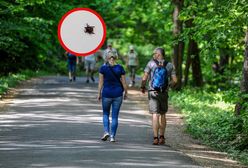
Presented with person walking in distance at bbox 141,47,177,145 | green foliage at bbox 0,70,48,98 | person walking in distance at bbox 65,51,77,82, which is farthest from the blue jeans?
person walking in distance at bbox 65,51,77,82

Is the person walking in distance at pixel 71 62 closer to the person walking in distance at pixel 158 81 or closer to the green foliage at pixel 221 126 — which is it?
the green foliage at pixel 221 126

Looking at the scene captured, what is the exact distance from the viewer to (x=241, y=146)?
14.5 m

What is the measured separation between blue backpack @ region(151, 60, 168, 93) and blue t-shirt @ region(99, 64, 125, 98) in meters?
0.70

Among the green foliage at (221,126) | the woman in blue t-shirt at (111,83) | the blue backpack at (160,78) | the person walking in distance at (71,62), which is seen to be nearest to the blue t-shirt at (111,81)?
the woman in blue t-shirt at (111,83)

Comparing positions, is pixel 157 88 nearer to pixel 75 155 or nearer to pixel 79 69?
pixel 75 155

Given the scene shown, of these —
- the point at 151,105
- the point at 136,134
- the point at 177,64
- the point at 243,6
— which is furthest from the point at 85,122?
the point at 177,64

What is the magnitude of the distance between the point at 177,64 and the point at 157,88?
1432 cm

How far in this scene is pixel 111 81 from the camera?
45.0 ft

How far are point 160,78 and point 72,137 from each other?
2.34 metres

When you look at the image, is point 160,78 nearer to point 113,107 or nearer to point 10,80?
point 113,107

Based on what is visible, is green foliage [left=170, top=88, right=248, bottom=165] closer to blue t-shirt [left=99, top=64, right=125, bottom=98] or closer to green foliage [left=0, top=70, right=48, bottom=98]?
blue t-shirt [left=99, top=64, right=125, bottom=98]

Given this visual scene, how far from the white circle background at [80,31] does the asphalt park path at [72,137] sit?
2014mm

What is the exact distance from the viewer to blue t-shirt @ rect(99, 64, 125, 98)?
44.9ft

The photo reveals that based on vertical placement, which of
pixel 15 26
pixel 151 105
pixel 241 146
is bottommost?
pixel 241 146
